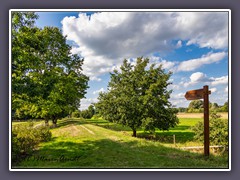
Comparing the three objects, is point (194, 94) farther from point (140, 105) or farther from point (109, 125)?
point (140, 105)

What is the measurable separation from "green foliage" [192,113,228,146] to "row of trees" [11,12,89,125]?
3174mm

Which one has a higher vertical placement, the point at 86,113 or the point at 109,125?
Result: the point at 86,113

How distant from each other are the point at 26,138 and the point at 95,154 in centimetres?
166

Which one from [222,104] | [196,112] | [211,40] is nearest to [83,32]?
[211,40]

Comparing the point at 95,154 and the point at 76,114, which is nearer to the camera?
the point at 95,154

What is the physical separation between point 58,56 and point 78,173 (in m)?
2.85

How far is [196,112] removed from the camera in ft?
15.9

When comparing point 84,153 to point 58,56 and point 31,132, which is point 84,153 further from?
point 58,56

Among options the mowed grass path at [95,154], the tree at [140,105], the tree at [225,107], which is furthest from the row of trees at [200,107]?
the tree at [140,105]

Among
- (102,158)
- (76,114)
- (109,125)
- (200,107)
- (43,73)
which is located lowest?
(102,158)

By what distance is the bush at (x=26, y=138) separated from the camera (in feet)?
14.9

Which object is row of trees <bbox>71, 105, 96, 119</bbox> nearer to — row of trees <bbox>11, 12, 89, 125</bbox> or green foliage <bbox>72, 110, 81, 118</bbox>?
green foliage <bbox>72, 110, 81, 118</bbox>

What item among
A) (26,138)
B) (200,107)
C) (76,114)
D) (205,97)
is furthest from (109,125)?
(205,97)

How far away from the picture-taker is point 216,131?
5684 millimetres
